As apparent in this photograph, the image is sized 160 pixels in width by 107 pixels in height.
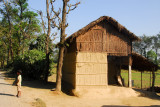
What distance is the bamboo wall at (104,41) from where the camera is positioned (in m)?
12.0

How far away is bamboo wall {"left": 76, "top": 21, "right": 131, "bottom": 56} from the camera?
39.5ft

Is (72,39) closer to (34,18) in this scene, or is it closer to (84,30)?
(84,30)

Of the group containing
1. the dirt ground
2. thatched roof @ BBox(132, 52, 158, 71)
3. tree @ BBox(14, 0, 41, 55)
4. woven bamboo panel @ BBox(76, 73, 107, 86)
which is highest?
tree @ BBox(14, 0, 41, 55)

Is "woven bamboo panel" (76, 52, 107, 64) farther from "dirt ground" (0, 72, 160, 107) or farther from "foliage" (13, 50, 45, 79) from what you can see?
"foliage" (13, 50, 45, 79)

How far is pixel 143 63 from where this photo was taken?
15.2 m

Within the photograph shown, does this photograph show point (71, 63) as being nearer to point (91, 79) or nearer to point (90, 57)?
point (90, 57)

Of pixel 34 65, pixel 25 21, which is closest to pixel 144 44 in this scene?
pixel 25 21

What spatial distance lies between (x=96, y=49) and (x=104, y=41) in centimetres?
88

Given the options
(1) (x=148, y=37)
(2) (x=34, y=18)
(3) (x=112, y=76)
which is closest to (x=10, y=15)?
(2) (x=34, y=18)

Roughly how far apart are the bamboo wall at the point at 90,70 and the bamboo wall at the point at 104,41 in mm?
494

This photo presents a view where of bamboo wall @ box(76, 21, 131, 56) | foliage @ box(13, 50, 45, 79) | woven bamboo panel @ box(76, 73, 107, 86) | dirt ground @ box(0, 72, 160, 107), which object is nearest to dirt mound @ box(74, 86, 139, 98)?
dirt ground @ box(0, 72, 160, 107)

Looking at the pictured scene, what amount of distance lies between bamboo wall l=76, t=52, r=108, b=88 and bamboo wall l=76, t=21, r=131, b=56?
1.62 feet

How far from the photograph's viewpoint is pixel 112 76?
55.0ft

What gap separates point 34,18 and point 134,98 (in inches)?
1090
